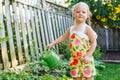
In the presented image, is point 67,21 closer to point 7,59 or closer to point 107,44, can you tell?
point 107,44

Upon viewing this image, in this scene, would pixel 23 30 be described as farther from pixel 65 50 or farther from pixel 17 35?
pixel 65 50

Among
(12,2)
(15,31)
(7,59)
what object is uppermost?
(12,2)

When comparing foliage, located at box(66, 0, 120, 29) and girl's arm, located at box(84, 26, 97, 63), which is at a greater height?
foliage, located at box(66, 0, 120, 29)

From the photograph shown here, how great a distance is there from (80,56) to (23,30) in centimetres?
211

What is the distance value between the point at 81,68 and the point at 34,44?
2.56 meters

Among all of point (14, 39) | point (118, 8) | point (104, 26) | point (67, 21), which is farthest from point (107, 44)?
point (14, 39)

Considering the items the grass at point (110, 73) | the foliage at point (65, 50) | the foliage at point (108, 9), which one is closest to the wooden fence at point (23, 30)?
the foliage at point (65, 50)

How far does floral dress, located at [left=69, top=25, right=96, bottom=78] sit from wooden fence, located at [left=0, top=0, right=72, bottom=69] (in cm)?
141

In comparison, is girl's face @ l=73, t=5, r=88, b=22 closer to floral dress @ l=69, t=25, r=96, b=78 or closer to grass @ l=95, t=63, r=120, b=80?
floral dress @ l=69, t=25, r=96, b=78

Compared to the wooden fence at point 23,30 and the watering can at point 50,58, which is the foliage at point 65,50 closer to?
the wooden fence at point 23,30

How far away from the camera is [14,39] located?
498 cm

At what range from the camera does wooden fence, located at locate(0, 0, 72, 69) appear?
4.68 metres

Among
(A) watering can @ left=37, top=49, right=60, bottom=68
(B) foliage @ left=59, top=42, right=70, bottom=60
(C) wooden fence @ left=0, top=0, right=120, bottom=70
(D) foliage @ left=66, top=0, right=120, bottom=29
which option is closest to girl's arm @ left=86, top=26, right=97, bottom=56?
(A) watering can @ left=37, top=49, right=60, bottom=68

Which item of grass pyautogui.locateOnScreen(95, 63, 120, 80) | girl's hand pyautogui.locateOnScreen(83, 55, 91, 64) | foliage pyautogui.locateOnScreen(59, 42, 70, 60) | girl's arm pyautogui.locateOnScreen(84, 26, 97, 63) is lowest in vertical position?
grass pyautogui.locateOnScreen(95, 63, 120, 80)
